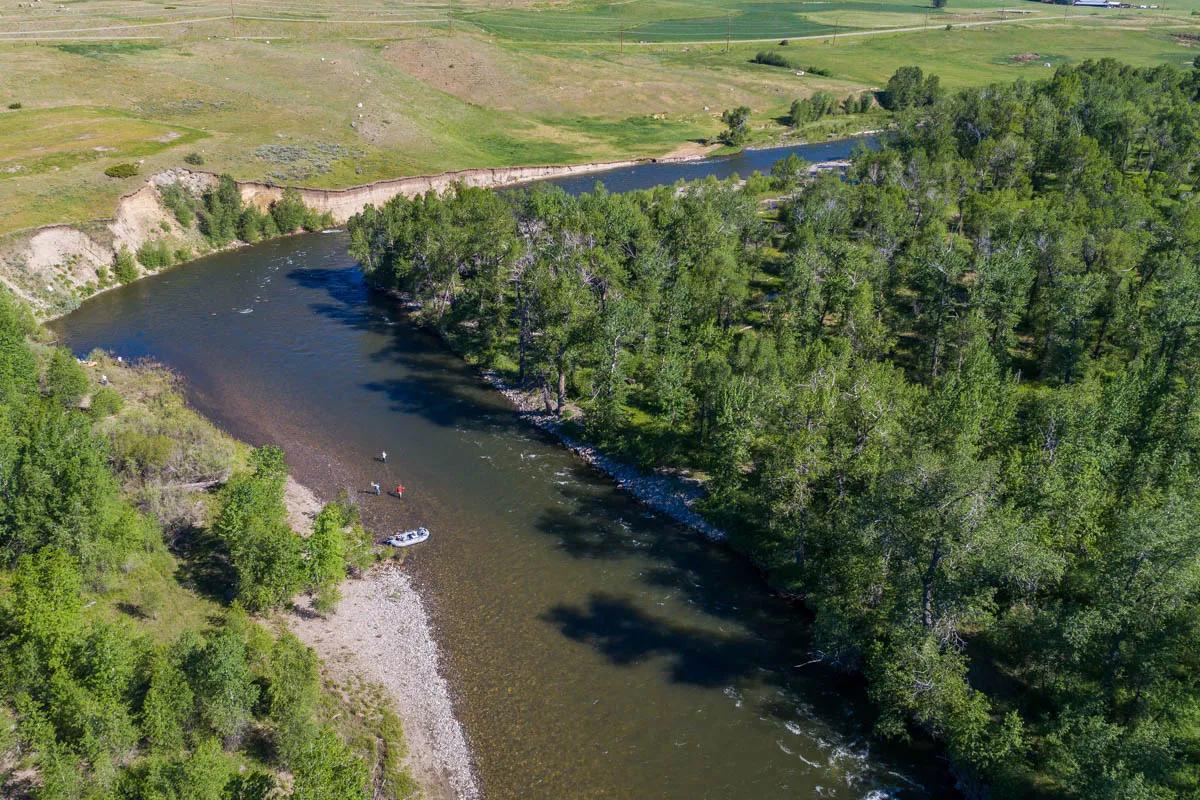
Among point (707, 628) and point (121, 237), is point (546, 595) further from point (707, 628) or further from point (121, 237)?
point (121, 237)

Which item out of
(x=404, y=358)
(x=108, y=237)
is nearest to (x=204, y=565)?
(x=404, y=358)

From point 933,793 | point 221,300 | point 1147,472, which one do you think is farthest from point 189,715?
point 221,300

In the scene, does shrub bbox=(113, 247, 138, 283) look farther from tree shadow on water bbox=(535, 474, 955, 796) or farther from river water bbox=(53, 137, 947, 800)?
tree shadow on water bbox=(535, 474, 955, 796)

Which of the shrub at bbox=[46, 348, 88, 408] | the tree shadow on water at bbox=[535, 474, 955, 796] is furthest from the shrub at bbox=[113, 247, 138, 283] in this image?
the tree shadow on water at bbox=[535, 474, 955, 796]

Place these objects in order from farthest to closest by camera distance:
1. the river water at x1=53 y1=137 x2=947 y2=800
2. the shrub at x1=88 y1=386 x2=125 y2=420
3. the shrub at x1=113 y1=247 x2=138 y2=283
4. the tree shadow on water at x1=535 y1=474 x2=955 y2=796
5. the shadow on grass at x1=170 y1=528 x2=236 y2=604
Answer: the shrub at x1=113 y1=247 x2=138 y2=283
the shrub at x1=88 y1=386 x2=125 y2=420
the shadow on grass at x1=170 y1=528 x2=236 y2=604
the tree shadow on water at x1=535 y1=474 x2=955 y2=796
the river water at x1=53 y1=137 x2=947 y2=800

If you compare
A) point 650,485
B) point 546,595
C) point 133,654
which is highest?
point 133,654

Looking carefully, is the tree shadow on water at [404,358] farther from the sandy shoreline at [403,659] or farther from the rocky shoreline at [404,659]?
the rocky shoreline at [404,659]
